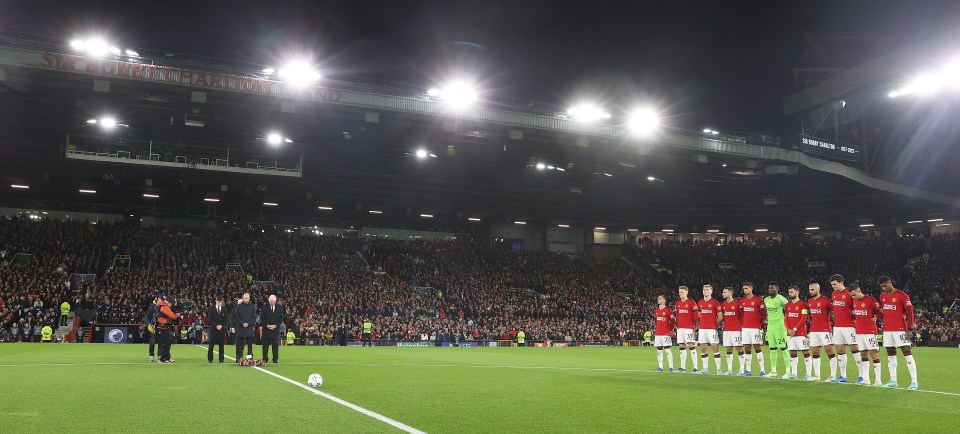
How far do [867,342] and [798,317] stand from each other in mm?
1944

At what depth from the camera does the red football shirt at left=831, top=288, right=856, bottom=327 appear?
1472cm

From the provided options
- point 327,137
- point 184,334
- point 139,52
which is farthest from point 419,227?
point 139,52

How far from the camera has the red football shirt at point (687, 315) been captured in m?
18.2

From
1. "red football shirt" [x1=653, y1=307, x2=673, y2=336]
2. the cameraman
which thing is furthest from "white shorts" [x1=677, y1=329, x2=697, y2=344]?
the cameraman

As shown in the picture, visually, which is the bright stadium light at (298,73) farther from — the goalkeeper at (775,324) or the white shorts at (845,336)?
the white shorts at (845,336)

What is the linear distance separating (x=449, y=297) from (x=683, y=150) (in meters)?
19.4

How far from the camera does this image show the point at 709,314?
17672 mm

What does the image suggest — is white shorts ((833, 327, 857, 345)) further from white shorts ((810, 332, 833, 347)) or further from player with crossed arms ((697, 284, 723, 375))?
player with crossed arms ((697, 284, 723, 375))

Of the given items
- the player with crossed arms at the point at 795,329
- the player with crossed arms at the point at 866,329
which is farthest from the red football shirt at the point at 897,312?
the player with crossed arms at the point at 795,329

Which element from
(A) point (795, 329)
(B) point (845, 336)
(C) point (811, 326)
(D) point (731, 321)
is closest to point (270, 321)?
(D) point (731, 321)

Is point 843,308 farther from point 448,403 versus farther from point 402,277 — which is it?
point 402,277

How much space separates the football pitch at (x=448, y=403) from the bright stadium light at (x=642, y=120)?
89.8 ft

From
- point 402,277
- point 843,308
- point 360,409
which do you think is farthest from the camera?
point 402,277

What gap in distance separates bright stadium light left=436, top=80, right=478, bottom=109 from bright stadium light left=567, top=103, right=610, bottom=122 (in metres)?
6.38
